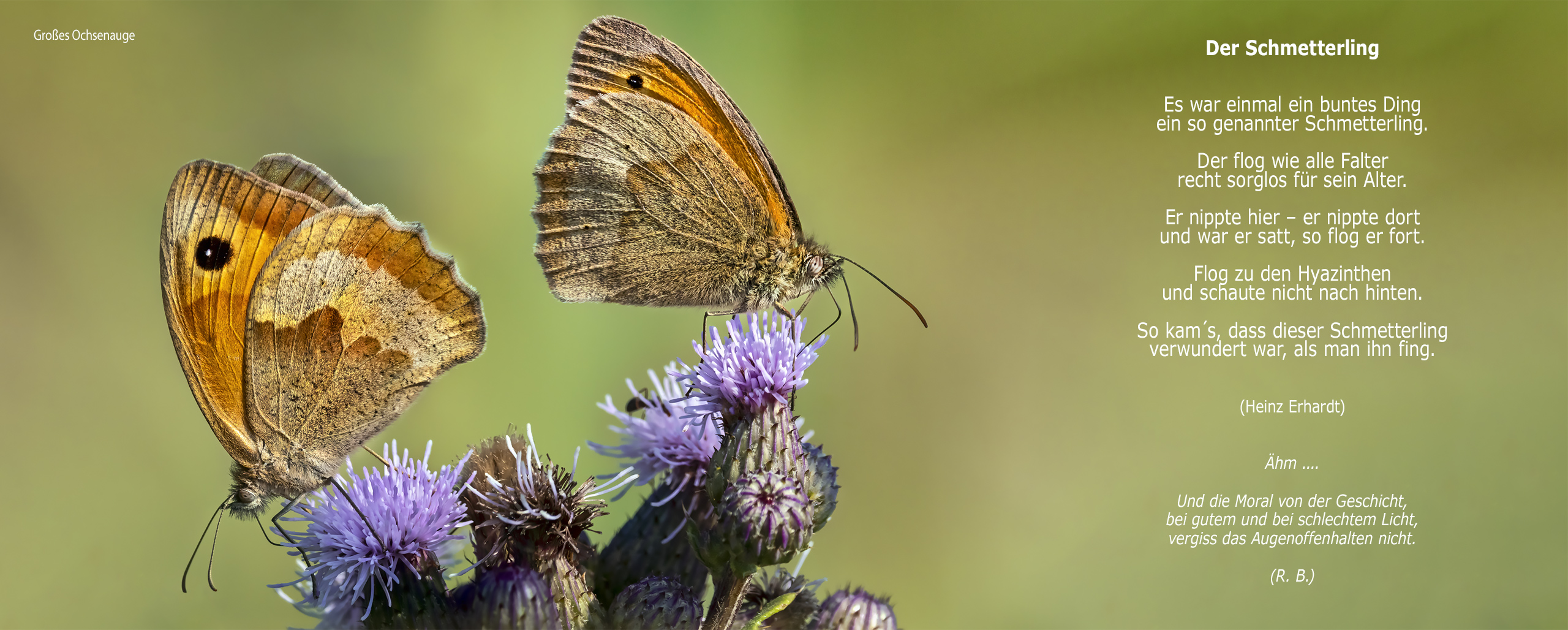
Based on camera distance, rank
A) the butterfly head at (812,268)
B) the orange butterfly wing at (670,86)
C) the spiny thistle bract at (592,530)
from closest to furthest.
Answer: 1. the spiny thistle bract at (592,530)
2. the orange butterfly wing at (670,86)
3. the butterfly head at (812,268)

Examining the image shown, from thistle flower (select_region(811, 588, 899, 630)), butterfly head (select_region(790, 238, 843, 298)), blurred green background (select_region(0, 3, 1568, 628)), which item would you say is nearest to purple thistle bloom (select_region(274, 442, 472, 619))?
thistle flower (select_region(811, 588, 899, 630))

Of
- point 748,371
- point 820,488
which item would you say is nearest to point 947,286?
point 748,371

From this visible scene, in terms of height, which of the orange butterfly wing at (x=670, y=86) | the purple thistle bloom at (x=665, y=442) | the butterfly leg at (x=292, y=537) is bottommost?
the butterfly leg at (x=292, y=537)

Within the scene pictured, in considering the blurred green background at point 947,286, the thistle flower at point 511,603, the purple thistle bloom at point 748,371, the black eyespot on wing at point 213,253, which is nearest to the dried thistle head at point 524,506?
the thistle flower at point 511,603

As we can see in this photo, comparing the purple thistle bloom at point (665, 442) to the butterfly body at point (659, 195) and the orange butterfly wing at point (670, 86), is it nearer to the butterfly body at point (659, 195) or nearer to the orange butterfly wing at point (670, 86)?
the butterfly body at point (659, 195)

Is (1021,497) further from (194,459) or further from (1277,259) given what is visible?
(194,459)

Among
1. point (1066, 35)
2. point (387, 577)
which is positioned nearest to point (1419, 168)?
point (1066, 35)

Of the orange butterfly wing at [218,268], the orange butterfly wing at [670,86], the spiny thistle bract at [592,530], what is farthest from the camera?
the orange butterfly wing at [670,86]

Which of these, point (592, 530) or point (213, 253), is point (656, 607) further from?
point (213, 253)
